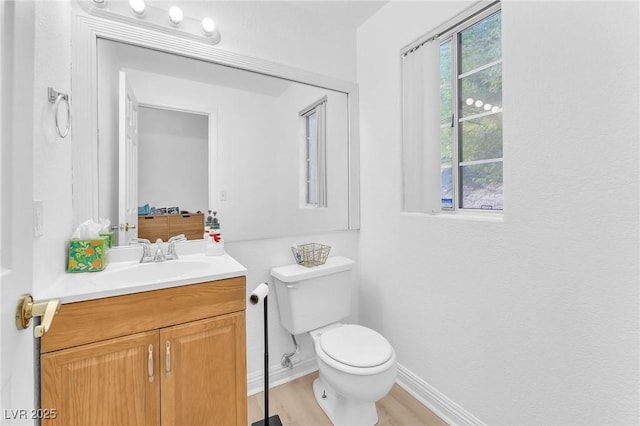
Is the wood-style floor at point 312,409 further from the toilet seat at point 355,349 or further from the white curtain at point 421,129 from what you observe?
the white curtain at point 421,129

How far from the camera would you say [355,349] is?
1438 millimetres

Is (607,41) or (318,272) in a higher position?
(607,41)

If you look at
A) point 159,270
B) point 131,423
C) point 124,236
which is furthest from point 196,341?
point 124,236

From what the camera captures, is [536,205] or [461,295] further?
[461,295]

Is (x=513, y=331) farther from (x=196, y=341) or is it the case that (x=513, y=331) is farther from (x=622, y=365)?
(x=196, y=341)

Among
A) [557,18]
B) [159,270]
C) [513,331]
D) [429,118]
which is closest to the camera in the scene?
[557,18]

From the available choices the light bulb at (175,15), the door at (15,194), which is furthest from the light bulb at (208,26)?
the door at (15,194)

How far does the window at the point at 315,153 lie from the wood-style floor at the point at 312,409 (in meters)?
1.21

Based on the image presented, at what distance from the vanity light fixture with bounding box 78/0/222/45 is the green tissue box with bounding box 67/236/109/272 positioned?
1073mm

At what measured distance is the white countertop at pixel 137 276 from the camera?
990 millimetres

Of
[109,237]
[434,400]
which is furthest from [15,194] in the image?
[434,400]

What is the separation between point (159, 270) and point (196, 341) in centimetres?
44

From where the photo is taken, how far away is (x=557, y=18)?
1.10 m

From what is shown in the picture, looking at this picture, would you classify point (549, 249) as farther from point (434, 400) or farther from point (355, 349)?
point (434, 400)
